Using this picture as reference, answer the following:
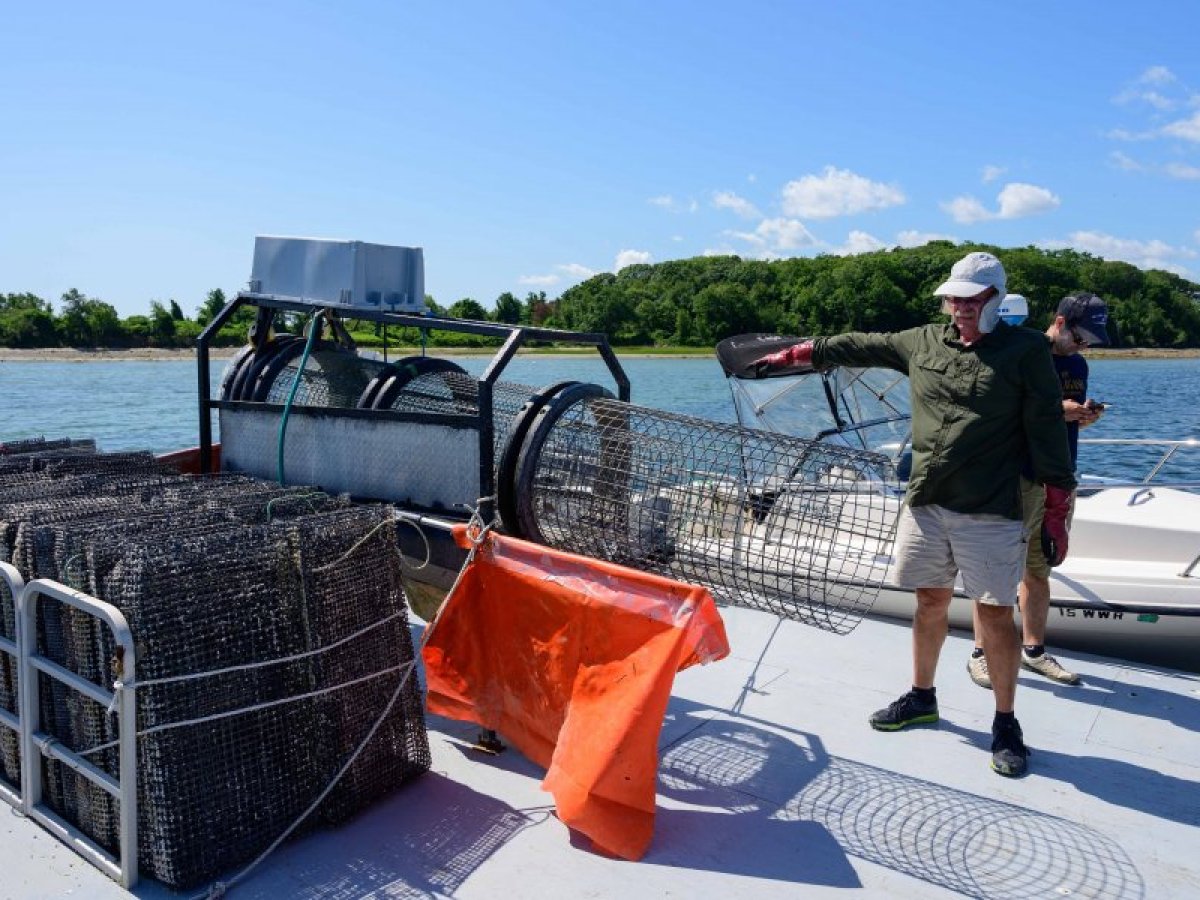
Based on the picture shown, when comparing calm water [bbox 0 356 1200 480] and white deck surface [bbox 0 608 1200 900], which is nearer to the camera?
white deck surface [bbox 0 608 1200 900]

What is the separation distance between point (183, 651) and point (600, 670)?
4.41ft

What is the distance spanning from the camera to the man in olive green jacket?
3715 mm

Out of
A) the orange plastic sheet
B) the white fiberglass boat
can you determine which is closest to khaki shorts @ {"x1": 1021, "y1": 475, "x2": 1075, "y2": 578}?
the white fiberglass boat

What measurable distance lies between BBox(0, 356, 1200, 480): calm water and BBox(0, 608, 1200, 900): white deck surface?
8860 mm

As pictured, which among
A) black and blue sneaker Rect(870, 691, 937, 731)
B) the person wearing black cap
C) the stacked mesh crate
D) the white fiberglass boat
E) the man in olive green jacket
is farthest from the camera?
the white fiberglass boat

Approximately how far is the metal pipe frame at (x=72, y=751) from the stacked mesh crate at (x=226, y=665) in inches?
1.7

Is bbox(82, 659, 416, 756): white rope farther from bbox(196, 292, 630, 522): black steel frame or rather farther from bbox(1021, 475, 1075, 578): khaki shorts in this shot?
bbox(1021, 475, 1075, 578): khaki shorts

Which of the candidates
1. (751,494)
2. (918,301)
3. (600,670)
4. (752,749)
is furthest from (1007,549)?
(918,301)

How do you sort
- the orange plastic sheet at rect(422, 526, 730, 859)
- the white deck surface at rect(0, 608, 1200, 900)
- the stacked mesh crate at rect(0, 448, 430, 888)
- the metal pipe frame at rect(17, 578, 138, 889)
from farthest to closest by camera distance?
1. the orange plastic sheet at rect(422, 526, 730, 859)
2. the white deck surface at rect(0, 608, 1200, 900)
3. the stacked mesh crate at rect(0, 448, 430, 888)
4. the metal pipe frame at rect(17, 578, 138, 889)

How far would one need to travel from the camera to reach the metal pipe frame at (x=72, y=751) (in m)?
2.83

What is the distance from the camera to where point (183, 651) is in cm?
296

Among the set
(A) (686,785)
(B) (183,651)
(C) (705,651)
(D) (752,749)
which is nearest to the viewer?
(B) (183,651)

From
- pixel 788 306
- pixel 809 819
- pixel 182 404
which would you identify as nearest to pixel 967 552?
pixel 809 819

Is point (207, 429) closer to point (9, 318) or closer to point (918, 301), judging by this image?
point (918, 301)
